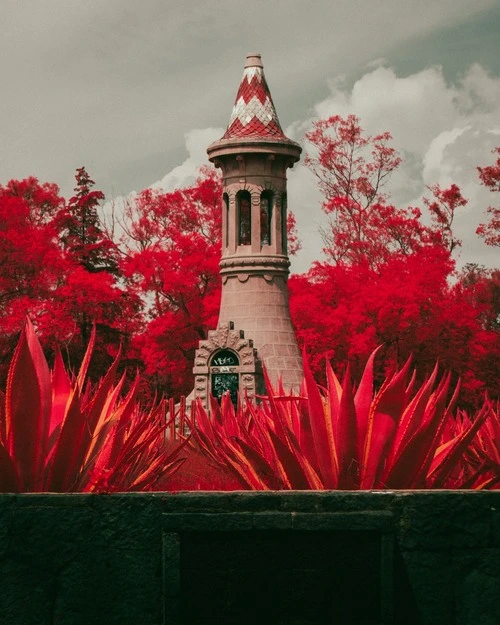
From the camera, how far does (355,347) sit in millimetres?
36656

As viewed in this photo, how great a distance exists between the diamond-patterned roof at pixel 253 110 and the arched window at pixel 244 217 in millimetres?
1798

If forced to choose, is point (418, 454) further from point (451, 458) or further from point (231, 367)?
point (231, 367)

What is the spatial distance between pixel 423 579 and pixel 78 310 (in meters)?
36.2

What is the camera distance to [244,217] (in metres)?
35.3

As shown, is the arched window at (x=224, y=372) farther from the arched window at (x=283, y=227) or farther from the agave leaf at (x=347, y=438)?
the agave leaf at (x=347, y=438)

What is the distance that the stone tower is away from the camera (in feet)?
109

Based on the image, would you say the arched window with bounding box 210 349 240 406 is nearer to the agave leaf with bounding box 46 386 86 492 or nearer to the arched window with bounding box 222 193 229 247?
the arched window with bounding box 222 193 229 247

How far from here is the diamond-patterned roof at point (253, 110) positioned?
113 feet

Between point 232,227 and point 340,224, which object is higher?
point 340,224

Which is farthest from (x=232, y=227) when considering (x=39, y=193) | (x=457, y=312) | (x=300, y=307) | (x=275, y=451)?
(x=275, y=451)

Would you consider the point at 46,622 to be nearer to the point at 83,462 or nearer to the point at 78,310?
the point at 83,462

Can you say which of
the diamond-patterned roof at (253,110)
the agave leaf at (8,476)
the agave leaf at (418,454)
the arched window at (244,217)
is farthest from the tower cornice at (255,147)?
the agave leaf at (8,476)

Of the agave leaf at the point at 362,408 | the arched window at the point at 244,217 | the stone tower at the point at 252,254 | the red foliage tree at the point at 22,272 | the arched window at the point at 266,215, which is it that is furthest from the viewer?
the red foliage tree at the point at 22,272

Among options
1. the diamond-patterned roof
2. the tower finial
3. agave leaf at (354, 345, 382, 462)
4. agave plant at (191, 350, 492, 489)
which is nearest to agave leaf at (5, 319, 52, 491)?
agave plant at (191, 350, 492, 489)
